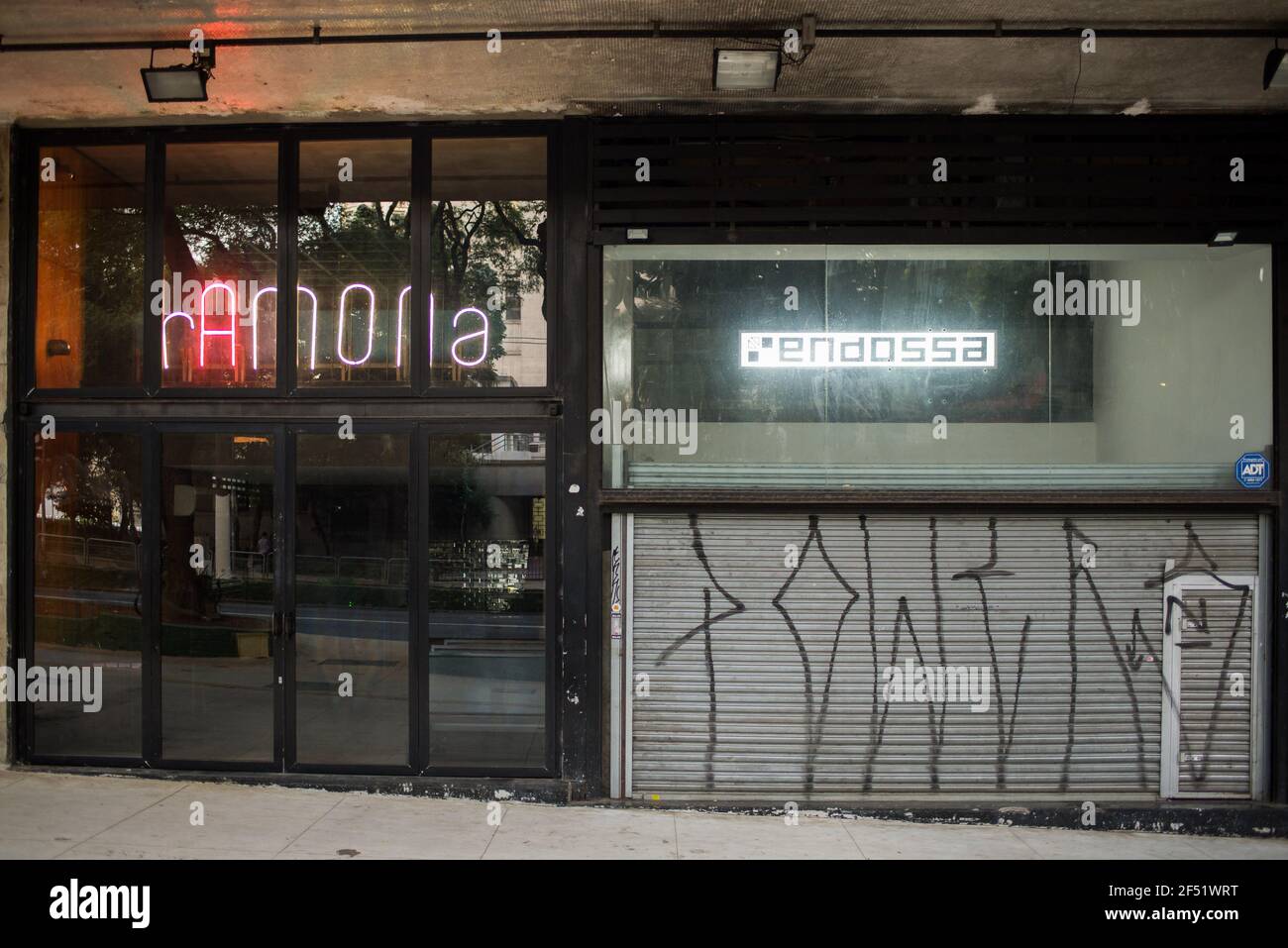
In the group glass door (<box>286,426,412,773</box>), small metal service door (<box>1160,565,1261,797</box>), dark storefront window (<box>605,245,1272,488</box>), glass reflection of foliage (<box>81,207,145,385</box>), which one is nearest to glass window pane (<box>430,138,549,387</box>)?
dark storefront window (<box>605,245,1272,488</box>)

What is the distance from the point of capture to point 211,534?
24.9ft

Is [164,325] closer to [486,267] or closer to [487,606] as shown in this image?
[486,267]

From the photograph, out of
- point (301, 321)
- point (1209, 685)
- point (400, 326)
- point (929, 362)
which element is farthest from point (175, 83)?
point (1209, 685)

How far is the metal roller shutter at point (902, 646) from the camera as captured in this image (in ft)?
24.1

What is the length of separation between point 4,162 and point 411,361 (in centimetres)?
370

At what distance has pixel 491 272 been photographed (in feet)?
24.7

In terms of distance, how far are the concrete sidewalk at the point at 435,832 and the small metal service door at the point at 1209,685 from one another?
460 millimetres

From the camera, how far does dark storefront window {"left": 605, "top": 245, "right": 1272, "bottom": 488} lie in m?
7.41

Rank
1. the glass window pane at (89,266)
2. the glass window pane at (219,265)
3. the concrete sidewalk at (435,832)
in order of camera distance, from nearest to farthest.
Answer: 1. the concrete sidewalk at (435,832)
2. the glass window pane at (219,265)
3. the glass window pane at (89,266)

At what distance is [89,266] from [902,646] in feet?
23.3

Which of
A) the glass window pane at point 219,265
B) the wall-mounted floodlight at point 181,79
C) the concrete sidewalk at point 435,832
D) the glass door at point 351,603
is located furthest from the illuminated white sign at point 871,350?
the wall-mounted floodlight at point 181,79

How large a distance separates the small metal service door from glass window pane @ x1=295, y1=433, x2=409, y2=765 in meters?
5.84

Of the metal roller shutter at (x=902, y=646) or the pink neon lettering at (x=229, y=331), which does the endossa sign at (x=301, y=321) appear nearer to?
the pink neon lettering at (x=229, y=331)

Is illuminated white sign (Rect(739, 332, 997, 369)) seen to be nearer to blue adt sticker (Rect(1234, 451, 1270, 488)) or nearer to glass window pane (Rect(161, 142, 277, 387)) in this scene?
blue adt sticker (Rect(1234, 451, 1270, 488))
